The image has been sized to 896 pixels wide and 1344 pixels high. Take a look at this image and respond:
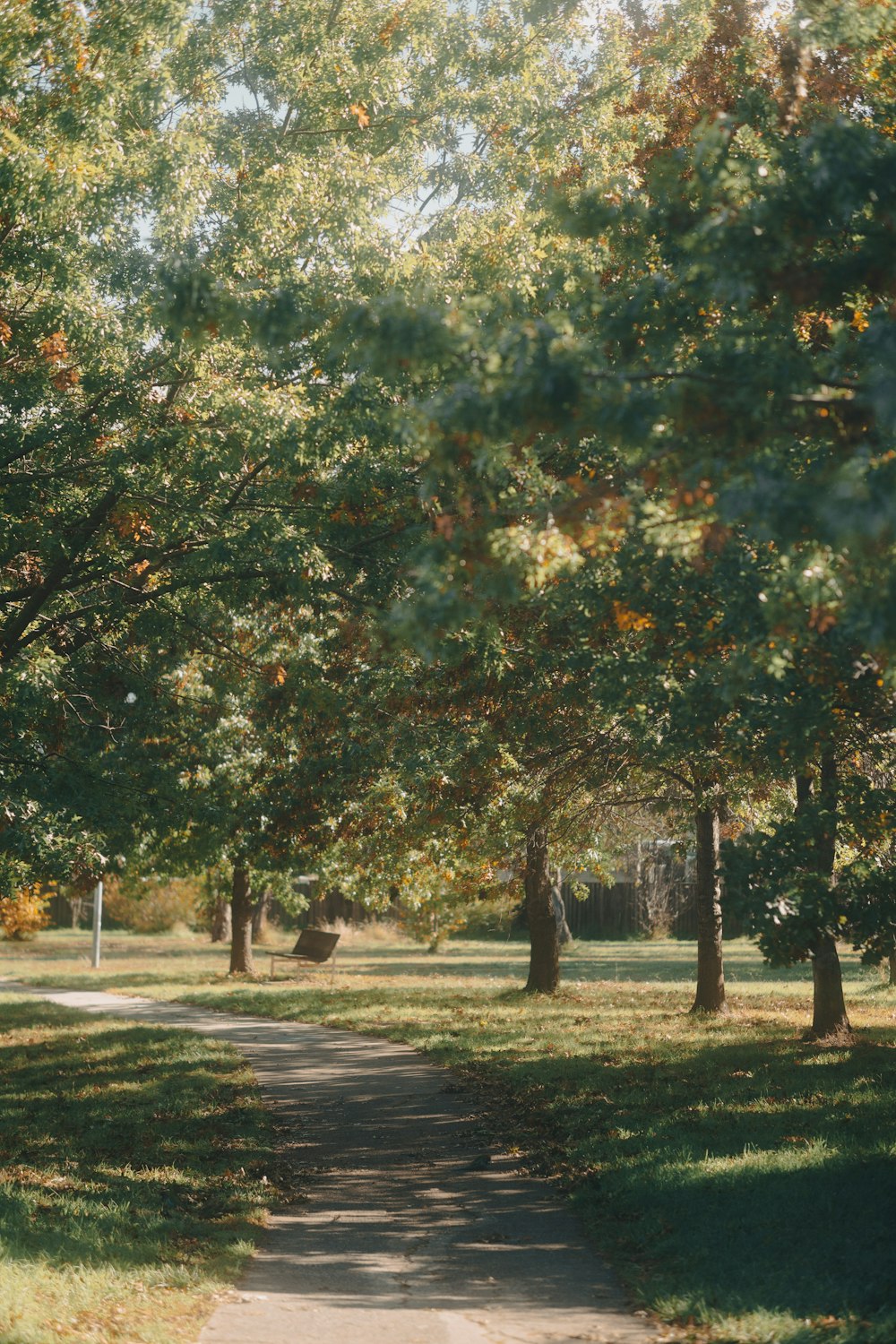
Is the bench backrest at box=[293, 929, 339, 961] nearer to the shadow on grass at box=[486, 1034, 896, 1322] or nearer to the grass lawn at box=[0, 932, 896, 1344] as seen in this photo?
the grass lawn at box=[0, 932, 896, 1344]

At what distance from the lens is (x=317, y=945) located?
2631 centimetres

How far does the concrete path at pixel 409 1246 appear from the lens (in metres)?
5.90

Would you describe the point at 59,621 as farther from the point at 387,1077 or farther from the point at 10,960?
the point at 10,960

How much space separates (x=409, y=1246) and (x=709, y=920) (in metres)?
9.80

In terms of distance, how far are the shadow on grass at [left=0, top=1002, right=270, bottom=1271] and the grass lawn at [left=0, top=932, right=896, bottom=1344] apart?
2.24 metres

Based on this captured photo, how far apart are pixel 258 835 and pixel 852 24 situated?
859 centimetres

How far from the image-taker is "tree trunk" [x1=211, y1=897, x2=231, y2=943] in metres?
36.4

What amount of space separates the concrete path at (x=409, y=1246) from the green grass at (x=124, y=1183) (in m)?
0.28

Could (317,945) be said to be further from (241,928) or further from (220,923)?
(220,923)

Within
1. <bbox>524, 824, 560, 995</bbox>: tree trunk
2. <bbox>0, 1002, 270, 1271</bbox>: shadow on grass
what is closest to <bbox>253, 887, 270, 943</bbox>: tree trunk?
<bbox>524, 824, 560, 995</bbox>: tree trunk

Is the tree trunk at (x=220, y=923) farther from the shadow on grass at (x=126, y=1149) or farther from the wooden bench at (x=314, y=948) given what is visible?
the shadow on grass at (x=126, y=1149)

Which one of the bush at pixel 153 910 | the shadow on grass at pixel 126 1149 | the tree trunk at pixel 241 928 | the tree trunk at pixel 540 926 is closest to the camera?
the shadow on grass at pixel 126 1149

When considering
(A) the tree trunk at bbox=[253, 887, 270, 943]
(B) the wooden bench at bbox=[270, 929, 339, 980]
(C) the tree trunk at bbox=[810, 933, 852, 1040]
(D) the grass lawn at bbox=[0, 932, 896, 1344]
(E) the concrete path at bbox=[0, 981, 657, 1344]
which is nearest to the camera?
(E) the concrete path at bbox=[0, 981, 657, 1344]

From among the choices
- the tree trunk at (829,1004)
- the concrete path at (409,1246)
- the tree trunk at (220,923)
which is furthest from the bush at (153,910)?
the concrete path at (409,1246)
